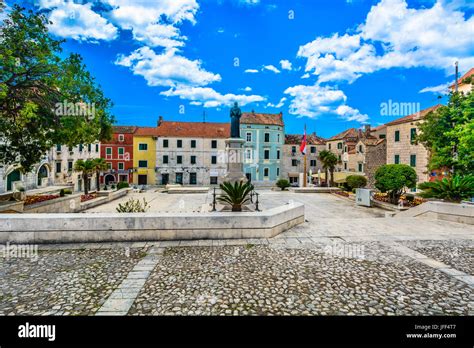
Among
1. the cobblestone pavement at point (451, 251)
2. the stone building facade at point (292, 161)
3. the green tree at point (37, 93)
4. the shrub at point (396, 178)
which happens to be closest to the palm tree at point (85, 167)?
the green tree at point (37, 93)

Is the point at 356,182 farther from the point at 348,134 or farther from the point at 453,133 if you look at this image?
the point at 348,134

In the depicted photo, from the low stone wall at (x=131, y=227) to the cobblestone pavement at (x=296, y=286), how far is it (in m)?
1.21

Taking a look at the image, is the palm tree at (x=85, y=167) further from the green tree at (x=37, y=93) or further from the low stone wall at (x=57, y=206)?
the green tree at (x=37, y=93)

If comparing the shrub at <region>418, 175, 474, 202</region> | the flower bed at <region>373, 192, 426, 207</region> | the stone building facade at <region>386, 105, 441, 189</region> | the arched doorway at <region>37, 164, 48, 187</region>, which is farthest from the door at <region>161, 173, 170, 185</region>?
the shrub at <region>418, 175, 474, 202</region>

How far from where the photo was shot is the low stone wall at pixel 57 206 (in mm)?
11317

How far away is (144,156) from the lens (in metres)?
42.0

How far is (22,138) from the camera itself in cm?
1080

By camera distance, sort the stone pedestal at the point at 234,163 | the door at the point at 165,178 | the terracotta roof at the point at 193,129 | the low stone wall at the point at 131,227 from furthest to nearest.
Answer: the door at the point at 165,178
the terracotta roof at the point at 193,129
the stone pedestal at the point at 234,163
the low stone wall at the point at 131,227

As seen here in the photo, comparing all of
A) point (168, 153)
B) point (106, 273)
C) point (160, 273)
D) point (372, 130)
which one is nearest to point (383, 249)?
point (160, 273)

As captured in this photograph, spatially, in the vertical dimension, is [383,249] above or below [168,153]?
below

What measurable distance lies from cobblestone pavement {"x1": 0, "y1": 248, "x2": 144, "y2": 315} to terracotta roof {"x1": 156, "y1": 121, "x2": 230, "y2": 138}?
36825 mm
